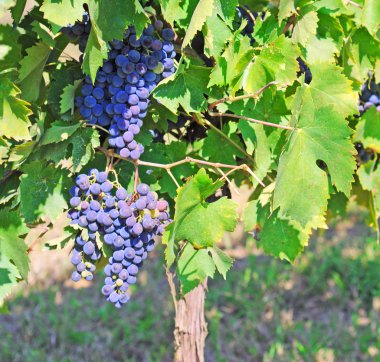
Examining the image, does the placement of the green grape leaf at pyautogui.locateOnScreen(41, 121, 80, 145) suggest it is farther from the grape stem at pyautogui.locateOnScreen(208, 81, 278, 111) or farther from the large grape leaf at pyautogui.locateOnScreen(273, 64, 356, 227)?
the large grape leaf at pyautogui.locateOnScreen(273, 64, 356, 227)

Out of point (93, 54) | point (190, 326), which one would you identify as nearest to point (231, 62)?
Answer: point (93, 54)

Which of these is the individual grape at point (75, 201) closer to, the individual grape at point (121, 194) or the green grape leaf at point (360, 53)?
the individual grape at point (121, 194)

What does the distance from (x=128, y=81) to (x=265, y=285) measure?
2.44 m

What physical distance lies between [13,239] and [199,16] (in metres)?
0.56

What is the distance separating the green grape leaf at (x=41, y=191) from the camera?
4.17ft

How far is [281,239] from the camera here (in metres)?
1.34

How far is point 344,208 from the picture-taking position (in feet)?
5.68

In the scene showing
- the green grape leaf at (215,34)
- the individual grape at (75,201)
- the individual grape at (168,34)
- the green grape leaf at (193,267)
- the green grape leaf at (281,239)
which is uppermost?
the green grape leaf at (215,34)

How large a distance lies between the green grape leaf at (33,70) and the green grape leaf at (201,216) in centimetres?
38

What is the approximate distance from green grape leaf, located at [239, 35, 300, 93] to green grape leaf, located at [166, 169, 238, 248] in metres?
0.21

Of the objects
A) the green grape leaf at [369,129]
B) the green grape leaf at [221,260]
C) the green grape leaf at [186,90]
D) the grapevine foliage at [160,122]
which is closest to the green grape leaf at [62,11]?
the grapevine foliage at [160,122]

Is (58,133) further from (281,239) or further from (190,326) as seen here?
(190,326)

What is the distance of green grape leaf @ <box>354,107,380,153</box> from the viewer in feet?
5.02

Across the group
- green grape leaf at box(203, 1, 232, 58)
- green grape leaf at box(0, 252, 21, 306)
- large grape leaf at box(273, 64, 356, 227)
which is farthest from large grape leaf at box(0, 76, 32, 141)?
large grape leaf at box(273, 64, 356, 227)
